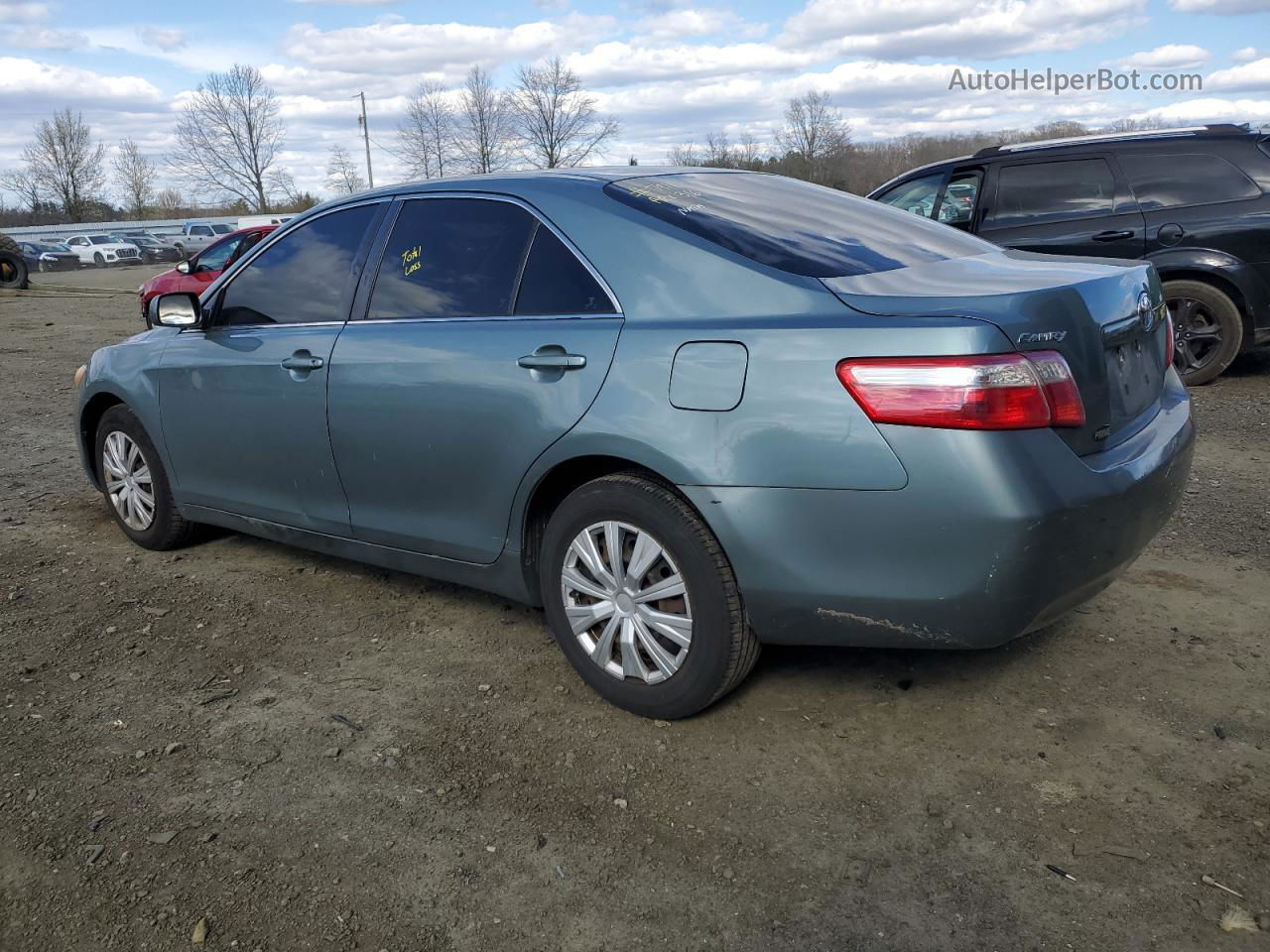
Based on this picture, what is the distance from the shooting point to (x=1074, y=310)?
2.76m

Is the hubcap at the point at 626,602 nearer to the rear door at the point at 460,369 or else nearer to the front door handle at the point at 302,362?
the rear door at the point at 460,369

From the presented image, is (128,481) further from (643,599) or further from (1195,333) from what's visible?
(1195,333)

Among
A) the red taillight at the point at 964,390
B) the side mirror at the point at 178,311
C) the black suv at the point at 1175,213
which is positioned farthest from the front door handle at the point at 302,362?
the black suv at the point at 1175,213

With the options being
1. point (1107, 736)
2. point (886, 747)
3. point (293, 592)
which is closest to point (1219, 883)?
point (1107, 736)

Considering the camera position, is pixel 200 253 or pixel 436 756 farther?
pixel 200 253

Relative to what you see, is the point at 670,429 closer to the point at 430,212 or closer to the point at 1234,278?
the point at 430,212

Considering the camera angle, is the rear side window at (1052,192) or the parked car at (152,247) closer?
the rear side window at (1052,192)

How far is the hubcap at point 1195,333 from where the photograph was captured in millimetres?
7805

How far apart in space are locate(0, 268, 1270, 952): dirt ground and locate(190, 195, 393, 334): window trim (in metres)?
1.12

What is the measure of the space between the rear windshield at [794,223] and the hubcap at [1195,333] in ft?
15.8

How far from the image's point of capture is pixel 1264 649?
3504 mm

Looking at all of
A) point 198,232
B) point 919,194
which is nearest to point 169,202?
point 198,232

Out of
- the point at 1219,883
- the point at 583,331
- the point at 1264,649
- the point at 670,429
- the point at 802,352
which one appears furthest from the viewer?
the point at 1264,649

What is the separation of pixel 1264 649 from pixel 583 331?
2445 mm
